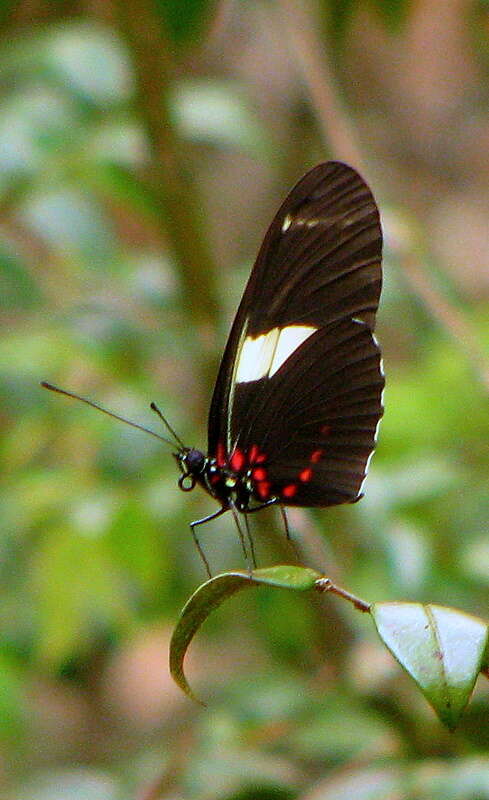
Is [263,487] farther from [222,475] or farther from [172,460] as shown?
[172,460]

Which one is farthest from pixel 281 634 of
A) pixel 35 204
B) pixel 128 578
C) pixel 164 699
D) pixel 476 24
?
pixel 164 699

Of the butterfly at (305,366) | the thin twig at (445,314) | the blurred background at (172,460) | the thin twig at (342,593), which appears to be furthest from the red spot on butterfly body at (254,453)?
the thin twig at (342,593)

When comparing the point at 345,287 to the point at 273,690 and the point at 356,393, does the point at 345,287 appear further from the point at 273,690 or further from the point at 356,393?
the point at 273,690

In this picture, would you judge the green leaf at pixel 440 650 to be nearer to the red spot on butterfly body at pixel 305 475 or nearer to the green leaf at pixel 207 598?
the green leaf at pixel 207 598

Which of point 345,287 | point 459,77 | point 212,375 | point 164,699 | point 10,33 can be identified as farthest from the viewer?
point 459,77

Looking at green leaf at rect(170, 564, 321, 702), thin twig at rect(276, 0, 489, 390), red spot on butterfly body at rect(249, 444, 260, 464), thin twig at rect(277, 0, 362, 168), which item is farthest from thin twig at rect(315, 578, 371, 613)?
thin twig at rect(277, 0, 362, 168)

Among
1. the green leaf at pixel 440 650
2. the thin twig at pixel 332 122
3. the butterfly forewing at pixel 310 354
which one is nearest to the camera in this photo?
the green leaf at pixel 440 650

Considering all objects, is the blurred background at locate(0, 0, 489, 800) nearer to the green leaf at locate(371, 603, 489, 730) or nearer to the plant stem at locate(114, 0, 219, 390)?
the plant stem at locate(114, 0, 219, 390)
